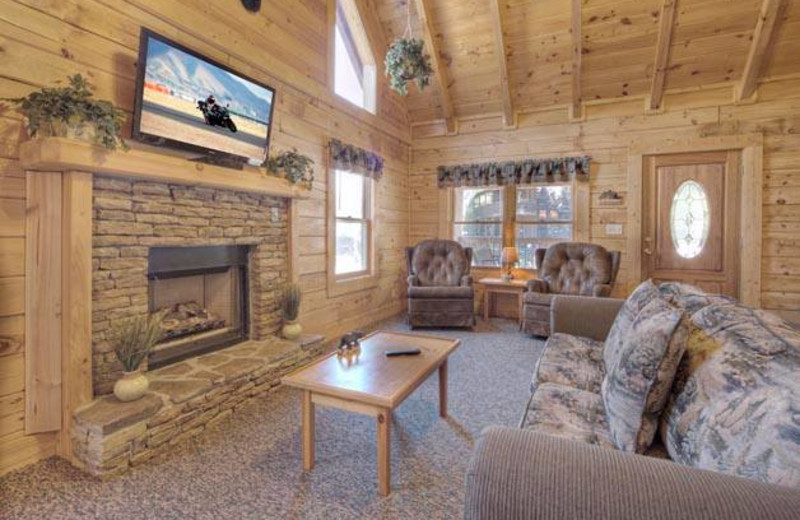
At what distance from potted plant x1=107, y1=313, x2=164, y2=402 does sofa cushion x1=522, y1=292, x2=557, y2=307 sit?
3.48 m

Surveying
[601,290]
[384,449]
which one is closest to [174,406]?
[384,449]

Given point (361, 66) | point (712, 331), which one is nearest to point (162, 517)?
point (712, 331)

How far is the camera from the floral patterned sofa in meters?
0.81

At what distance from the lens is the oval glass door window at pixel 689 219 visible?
181 inches

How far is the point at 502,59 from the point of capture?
4652mm

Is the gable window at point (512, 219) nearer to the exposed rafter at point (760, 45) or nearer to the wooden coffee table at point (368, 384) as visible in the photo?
the exposed rafter at point (760, 45)

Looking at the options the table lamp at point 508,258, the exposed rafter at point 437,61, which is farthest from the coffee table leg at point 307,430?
the exposed rafter at point 437,61

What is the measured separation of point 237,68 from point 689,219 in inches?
193

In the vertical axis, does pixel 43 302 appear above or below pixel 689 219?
below

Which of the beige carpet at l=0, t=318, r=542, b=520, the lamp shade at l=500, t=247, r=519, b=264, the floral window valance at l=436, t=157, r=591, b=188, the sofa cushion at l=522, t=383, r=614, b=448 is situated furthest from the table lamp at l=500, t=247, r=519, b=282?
the sofa cushion at l=522, t=383, r=614, b=448

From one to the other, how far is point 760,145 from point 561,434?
465 cm

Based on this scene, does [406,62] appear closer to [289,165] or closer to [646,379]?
[289,165]

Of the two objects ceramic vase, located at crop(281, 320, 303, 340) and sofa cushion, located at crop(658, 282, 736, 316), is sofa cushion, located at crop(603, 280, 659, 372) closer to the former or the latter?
sofa cushion, located at crop(658, 282, 736, 316)

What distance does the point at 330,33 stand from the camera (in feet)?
13.6
